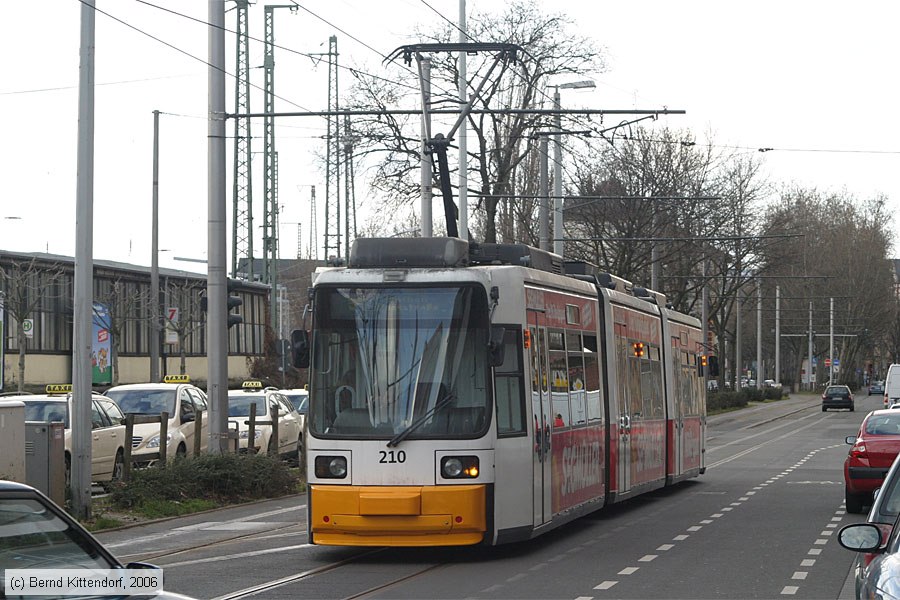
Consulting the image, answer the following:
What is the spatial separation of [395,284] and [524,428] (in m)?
1.92

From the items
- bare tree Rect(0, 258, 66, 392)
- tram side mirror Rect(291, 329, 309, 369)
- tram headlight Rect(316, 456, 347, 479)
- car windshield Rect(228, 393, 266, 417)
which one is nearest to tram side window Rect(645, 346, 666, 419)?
tram side mirror Rect(291, 329, 309, 369)

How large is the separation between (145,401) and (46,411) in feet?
12.4

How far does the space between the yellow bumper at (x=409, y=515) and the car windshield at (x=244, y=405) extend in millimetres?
16880

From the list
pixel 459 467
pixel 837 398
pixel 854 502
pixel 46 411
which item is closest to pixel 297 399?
pixel 46 411

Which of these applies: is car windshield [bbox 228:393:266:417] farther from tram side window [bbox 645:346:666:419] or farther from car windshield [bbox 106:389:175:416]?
tram side window [bbox 645:346:666:419]

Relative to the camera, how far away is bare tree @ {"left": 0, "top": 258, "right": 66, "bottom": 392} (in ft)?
145

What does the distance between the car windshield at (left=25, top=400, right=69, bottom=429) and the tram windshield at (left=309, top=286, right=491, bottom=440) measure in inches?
391

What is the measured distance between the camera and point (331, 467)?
13742mm

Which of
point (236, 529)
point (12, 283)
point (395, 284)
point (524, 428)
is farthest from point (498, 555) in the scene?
point (12, 283)

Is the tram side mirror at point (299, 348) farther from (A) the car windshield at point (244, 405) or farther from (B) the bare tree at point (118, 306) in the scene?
(B) the bare tree at point (118, 306)

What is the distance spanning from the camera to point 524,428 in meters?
14.4

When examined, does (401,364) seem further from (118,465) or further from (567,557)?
(118,465)

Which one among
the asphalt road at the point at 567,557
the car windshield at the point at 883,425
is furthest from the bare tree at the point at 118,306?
the car windshield at the point at 883,425

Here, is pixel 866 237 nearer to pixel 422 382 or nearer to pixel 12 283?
pixel 12 283
